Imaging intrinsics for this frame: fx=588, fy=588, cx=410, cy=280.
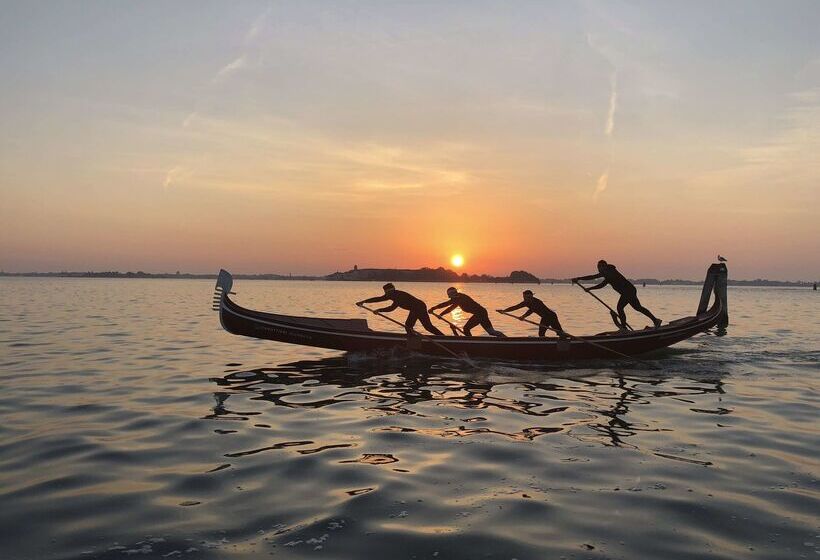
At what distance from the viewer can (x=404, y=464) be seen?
7.90 m

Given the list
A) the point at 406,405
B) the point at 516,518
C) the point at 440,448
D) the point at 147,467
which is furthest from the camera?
the point at 406,405

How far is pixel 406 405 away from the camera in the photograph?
39.7ft

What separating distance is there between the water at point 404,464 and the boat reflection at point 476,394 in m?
0.08

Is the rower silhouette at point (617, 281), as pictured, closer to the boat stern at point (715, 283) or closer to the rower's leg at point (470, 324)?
the rower's leg at point (470, 324)

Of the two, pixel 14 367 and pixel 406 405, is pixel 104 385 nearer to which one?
pixel 14 367

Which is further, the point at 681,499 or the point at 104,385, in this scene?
the point at 104,385

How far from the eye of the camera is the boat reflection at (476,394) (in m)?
10.3

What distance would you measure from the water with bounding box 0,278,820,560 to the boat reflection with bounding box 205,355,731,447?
0.08 meters

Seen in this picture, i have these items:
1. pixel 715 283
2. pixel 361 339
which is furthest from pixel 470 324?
pixel 715 283

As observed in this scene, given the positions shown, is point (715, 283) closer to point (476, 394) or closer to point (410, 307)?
point (410, 307)

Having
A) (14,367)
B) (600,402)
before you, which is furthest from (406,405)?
(14,367)

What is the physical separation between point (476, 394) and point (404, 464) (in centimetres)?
576

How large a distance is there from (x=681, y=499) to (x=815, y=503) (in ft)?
4.66

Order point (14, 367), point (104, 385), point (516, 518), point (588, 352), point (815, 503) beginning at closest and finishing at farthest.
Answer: point (516, 518) → point (815, 503) → point (104, 385) → point (14, 367) → point (588, 352)
